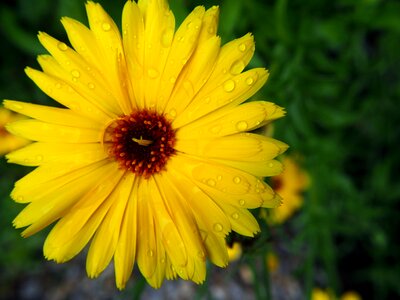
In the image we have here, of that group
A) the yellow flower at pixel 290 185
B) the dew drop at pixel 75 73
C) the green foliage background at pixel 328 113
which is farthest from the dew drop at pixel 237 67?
the yellow flower at pixel 290 185

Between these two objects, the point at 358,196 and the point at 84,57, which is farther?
the point at 358,196

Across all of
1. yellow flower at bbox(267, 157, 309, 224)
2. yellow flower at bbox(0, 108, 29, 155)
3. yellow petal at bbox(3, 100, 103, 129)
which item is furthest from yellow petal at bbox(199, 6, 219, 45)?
yellow flower at bbox(0, 108, 29, 155)

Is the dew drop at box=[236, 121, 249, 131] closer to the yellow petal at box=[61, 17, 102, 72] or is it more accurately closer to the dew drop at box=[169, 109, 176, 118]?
the dew drop at box=[169, 109, 176, 118]

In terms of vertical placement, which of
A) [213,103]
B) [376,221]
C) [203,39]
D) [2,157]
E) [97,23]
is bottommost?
[376,221]

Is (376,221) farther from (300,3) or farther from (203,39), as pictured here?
(203,39)

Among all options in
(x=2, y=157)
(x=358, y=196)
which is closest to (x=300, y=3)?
(x=358, y=196)

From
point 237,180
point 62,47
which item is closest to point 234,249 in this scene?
point 237,180
